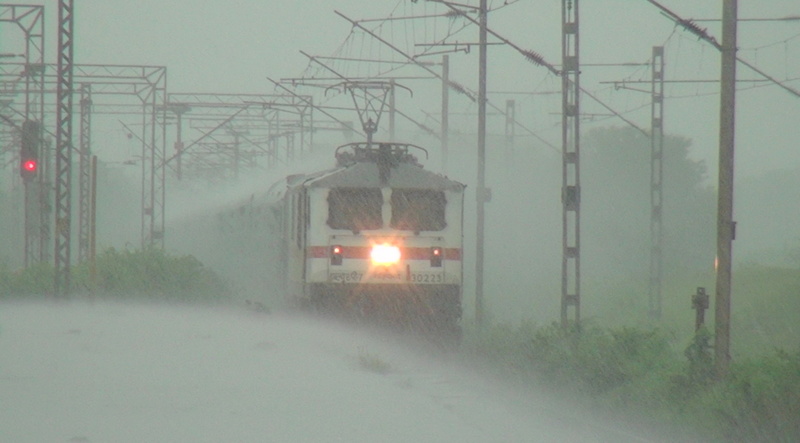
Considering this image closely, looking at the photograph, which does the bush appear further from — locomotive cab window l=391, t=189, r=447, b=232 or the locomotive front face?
locomotive cab window l=391, t=189, r=447, b=232

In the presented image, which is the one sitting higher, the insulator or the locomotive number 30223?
the insulator

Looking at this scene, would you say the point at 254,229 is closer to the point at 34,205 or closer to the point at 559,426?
the point at 34,205

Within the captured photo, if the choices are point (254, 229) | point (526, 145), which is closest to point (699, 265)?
point (526, 145)

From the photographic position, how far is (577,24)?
17.0m

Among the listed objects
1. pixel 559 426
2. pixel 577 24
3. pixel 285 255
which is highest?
pixel 577 24

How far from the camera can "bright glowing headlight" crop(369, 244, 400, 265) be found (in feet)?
59.9

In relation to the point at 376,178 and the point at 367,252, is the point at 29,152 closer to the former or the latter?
the point at 376,178

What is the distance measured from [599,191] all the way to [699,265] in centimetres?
960

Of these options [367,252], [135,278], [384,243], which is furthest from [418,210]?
[135,278]

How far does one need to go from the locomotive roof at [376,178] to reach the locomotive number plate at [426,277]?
4.76 ft

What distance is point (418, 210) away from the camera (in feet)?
60.7

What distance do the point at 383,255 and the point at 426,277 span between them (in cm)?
81

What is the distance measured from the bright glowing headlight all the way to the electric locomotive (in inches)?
0.6

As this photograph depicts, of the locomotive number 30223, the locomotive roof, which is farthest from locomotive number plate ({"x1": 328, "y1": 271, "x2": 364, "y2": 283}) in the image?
the locomotive roof
